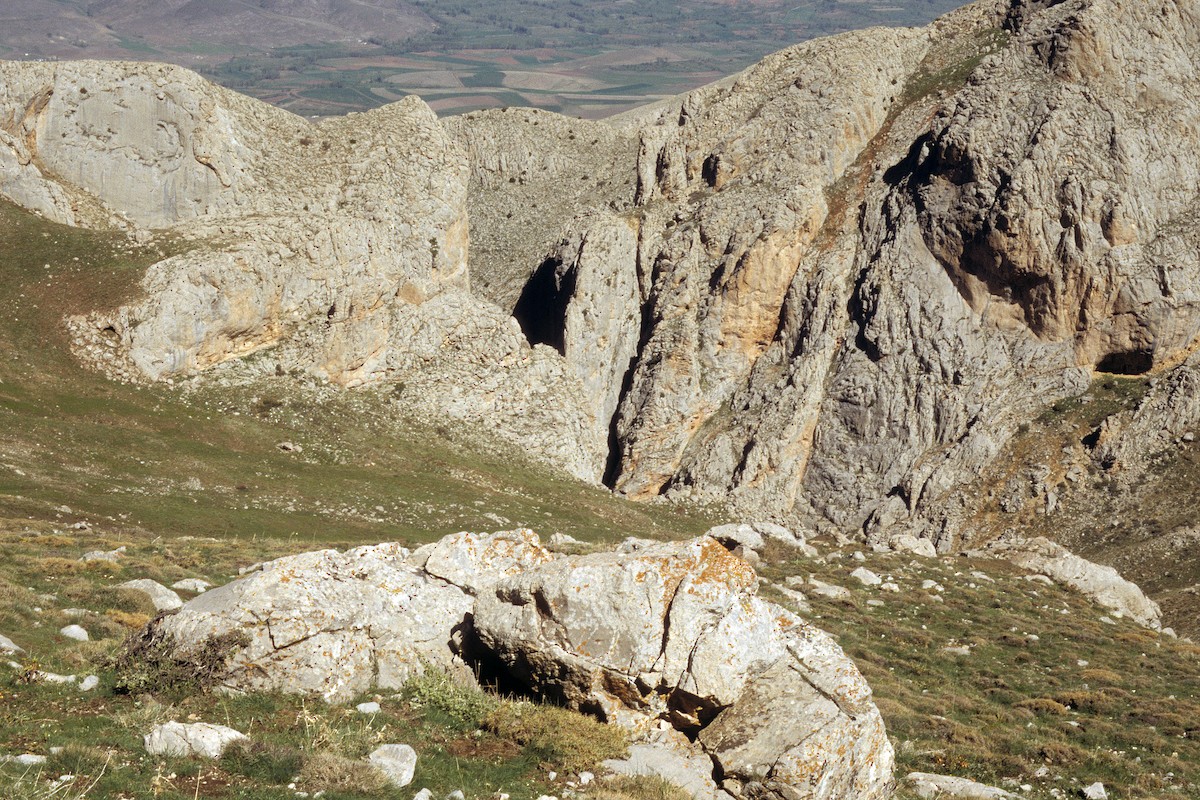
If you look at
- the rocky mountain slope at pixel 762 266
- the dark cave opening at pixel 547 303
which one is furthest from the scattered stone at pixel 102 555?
the dark cave opening at pixel 547 303

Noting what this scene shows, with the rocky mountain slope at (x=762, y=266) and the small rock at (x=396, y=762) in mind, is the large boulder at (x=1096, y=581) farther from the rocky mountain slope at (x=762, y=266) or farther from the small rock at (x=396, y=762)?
the small rock at (x=396, y=762)

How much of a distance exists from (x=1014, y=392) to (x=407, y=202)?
48.3 metres

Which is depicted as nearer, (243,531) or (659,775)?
(659,775)

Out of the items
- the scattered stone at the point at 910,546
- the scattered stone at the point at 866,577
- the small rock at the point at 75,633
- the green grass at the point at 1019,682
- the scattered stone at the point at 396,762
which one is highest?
the scattered stone at the point at 396,762

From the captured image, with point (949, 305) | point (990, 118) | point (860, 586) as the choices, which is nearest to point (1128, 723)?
point (860, 586)

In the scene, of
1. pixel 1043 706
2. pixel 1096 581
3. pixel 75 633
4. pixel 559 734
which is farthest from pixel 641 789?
pixel 1096 581

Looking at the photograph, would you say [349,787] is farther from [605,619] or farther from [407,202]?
[407,202]

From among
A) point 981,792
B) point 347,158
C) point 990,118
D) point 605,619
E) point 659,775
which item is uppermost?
point 990,118

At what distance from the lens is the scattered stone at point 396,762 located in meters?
17.2

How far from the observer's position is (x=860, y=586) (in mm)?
46219

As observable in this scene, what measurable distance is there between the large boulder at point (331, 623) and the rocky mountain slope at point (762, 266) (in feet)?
145

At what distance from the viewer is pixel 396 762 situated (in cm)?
1758

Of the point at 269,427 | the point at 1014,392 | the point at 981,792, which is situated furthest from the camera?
the point at 1014,392

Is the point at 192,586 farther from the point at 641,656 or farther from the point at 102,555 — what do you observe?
the point at 641,656
